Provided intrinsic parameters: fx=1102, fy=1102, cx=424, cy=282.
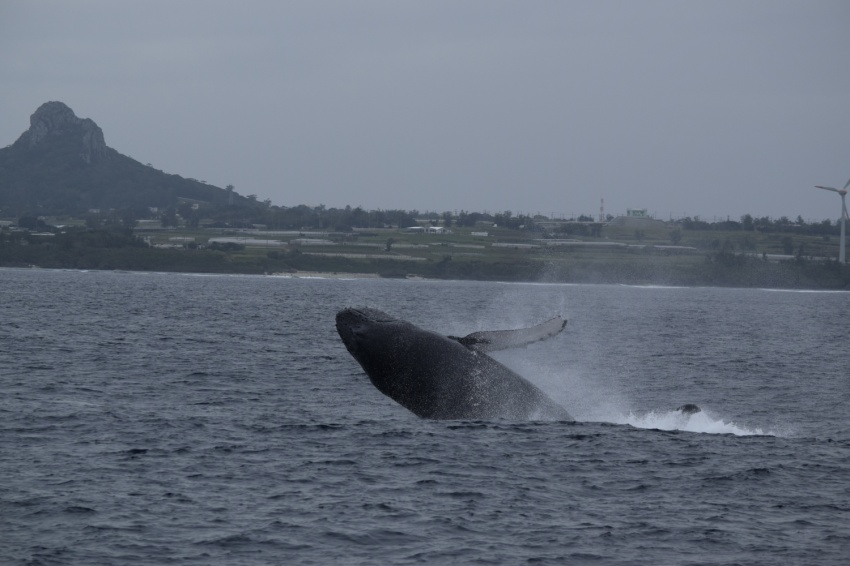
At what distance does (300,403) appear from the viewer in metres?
28.3

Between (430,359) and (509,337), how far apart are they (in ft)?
4.72

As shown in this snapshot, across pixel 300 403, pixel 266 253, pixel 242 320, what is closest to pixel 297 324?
pixel 242 320

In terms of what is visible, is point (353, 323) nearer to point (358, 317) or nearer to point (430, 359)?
point (358, 317)

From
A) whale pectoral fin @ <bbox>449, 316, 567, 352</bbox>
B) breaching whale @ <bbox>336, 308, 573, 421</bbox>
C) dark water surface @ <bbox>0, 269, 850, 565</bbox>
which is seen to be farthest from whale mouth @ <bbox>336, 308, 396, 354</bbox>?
dark water surface @ <bbox>0, 269, 850, 565</bbox>

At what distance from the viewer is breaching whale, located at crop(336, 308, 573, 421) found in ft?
63.0

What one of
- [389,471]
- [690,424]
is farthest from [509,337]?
[690,424]

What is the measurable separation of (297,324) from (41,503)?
49635 mm

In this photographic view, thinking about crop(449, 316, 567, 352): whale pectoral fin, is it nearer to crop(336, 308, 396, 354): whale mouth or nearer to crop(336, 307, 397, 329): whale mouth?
crop(336, 307, 397, 329): whale mouth

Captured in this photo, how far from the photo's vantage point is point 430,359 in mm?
19312

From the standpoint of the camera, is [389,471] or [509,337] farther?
[509,337]

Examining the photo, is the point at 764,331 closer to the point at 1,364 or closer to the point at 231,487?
the point at 1,364

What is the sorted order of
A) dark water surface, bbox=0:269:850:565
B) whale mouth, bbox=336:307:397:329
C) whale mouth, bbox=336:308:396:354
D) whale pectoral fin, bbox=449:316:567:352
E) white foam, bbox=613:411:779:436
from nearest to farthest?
dark water surface, bbox=0:269:850:565 < whale pectoral fin, bbox=449:316:567:352 < whale mouth, bbox=336:308:396:354 < whale mouth, bbox=336:307:397:329 < white foam, bbox=613:411:779:436

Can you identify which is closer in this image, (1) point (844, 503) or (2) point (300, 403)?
(1) point (844, 503)

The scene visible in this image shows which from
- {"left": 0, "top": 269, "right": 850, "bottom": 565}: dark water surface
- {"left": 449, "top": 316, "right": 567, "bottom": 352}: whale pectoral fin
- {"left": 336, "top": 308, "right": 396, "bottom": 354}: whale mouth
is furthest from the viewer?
{"left": 336, "top": 308, "right": 396, "bottom": 354}: whale mouth
